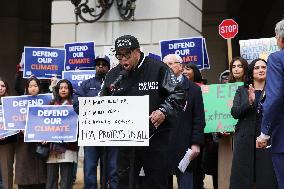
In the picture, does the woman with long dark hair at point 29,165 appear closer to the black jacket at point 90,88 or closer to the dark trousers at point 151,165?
A: the black jacket at point 90,88

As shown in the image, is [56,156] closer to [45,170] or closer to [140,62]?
[45,170]

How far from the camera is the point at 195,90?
7.90 metres

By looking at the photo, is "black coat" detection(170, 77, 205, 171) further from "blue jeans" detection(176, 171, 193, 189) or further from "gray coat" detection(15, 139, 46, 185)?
"gray coat" detection(15, 139, 46, 185)

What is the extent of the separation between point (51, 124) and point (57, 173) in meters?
0.71

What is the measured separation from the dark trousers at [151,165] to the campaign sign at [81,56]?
4696 millimetres

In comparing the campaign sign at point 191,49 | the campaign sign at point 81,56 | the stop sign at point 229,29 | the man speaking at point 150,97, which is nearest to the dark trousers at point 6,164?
the campaign sign at point 81,56

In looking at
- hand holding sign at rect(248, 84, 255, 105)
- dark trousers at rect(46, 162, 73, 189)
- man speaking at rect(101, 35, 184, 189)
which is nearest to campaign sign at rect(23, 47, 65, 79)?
dark trousers at rect(46, 162, 73, 189)

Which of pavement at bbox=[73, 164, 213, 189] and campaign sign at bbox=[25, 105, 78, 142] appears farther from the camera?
pavement at bbox=[73, 164, 213, 189]

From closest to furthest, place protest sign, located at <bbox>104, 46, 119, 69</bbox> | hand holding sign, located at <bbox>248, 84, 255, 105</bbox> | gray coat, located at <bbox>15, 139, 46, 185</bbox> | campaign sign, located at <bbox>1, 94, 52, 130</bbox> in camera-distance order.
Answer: hand holding sign, located at <bbox>248, 84, 255, 105</bbox>
gray coat, located at <bbox>15, 139, 46, 185</bbox>
campaign sign, located at <bbox>1, 94, 52, 130</bbox>
protest sign, located at <bbox>104, 46, 119, 69</bbox>

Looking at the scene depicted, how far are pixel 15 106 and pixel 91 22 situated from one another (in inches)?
128

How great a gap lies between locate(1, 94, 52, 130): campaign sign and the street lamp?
2.89 meters

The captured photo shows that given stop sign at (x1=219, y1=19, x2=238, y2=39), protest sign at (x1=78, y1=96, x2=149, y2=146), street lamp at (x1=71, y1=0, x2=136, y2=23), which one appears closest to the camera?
protest sign at (x1=78, y1=96, x2=149, y2=146)

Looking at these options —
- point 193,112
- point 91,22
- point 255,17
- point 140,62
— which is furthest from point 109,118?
point 255,17

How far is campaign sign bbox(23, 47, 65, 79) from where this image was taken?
10547 millimetres
